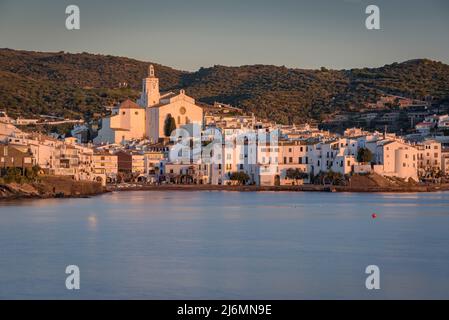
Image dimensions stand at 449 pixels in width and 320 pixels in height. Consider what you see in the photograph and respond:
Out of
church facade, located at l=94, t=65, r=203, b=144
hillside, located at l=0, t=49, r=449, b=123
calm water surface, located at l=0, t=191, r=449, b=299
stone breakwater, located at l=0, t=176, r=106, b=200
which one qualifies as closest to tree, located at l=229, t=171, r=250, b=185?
church facade, located at l=94, t=65, r=203, b=144

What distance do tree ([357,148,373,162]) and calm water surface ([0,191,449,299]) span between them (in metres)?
15.3

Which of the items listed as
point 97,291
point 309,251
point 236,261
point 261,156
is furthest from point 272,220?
point 261,156

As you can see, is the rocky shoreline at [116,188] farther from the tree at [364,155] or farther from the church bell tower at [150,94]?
the church bell tower at [150,94]

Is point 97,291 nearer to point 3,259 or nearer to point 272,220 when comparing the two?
point 3,259

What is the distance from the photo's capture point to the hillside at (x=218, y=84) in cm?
8956

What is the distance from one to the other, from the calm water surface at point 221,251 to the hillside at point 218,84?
167 ft

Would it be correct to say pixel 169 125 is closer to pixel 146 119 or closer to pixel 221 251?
pixel 146 119

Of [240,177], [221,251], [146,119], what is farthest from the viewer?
[146,119]

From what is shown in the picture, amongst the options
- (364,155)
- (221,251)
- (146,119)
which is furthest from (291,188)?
(221,251)

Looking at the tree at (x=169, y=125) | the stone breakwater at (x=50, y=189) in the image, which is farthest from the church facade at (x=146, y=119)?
the stone breakwater at (x=50, y=189)

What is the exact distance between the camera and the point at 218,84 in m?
118

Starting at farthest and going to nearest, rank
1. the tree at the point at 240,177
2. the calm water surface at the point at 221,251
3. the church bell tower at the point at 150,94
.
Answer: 1. the church bell tower at the point at 150,94
2. the tree at the point at 240,177
3. the calm water surface at the point at 221,251

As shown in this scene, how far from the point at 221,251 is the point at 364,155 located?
31.7m

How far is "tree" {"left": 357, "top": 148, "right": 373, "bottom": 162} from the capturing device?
5372cm
